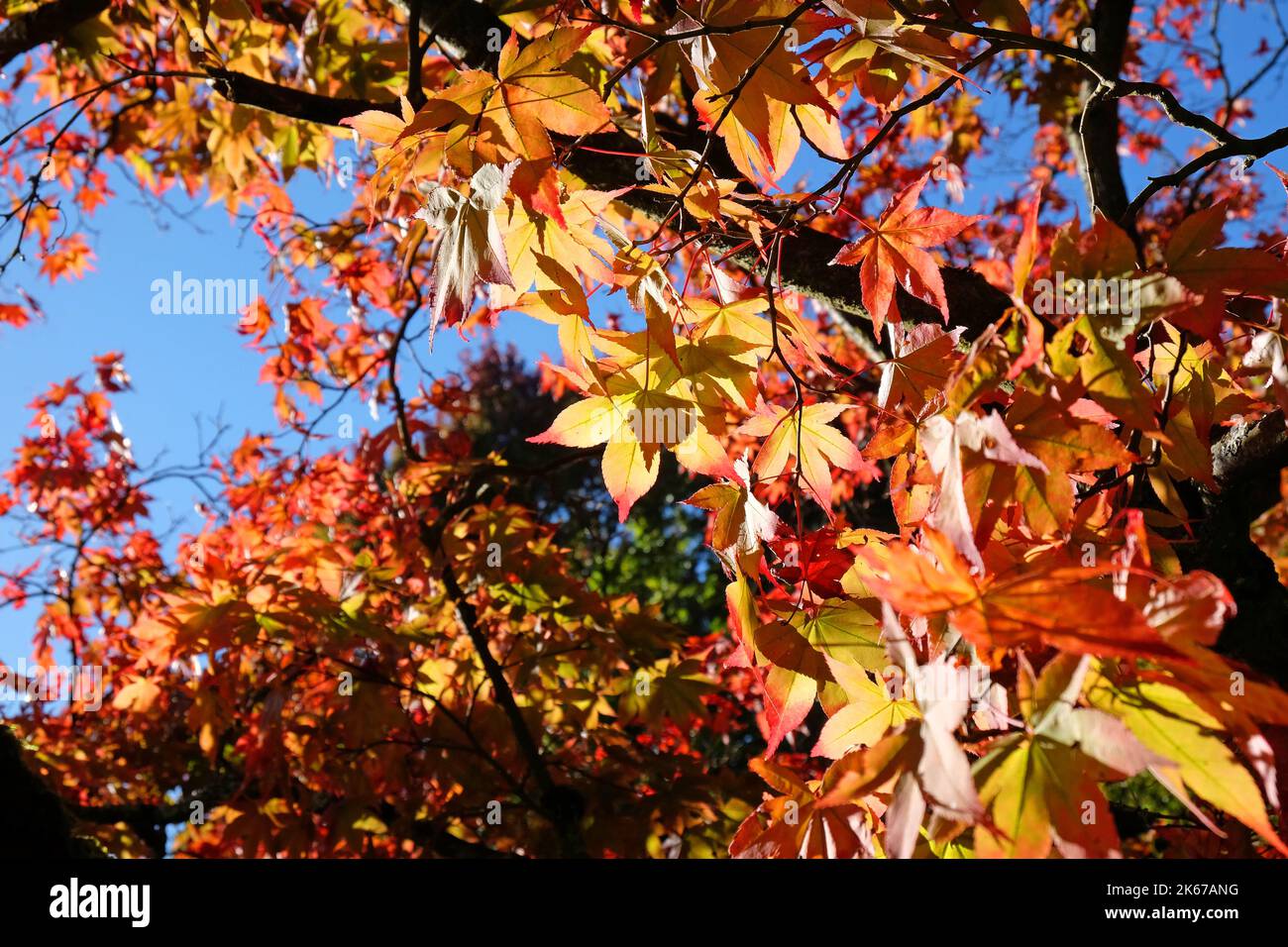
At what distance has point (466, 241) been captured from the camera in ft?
3.39

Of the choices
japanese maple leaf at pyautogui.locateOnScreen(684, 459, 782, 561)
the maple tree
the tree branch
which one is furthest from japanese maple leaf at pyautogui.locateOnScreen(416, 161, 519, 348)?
the tree branch

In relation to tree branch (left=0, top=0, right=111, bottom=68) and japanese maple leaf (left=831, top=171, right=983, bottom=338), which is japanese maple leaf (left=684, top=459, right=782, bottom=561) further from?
tree branch (left=0, top=0, right=111, bottom=68)

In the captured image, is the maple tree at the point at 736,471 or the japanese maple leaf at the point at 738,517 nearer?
the maple tree at the point at 736,471

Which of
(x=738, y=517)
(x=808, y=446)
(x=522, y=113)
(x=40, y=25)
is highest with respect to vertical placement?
(x=40, y=25)

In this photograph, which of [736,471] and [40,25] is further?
[40,25]

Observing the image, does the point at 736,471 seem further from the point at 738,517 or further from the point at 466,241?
the point at 466,241

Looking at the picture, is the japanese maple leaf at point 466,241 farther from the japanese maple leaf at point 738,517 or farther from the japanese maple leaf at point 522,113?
the japanese maple leaf at point 738,517

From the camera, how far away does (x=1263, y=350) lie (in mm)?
1031

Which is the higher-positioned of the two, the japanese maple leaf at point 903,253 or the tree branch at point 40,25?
the tree branch at point 40,25

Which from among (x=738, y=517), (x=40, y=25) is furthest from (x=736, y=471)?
(x=40, y=25)

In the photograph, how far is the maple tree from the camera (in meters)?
0.73

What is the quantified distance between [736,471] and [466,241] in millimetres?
491

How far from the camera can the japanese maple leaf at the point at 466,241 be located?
100 cm

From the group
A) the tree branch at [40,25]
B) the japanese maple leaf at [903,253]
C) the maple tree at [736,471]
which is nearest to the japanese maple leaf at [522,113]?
the maple tree at [736,471]
